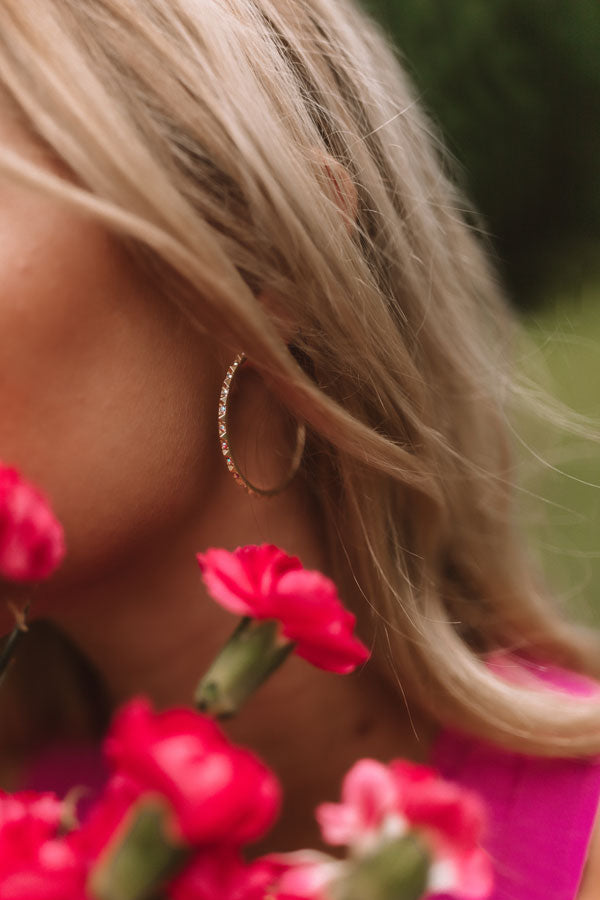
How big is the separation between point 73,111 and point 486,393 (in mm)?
440

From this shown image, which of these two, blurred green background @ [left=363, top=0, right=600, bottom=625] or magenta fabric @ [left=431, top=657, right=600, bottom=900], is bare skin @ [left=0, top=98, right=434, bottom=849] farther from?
blurred green background @ [left=363, top=0, right=600, bottom=625]

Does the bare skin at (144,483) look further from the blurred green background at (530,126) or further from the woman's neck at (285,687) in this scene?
the blurred green background at (530,126)

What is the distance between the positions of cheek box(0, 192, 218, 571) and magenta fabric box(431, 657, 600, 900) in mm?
330

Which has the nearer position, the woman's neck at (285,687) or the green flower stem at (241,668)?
the green flower stem at (241,668)

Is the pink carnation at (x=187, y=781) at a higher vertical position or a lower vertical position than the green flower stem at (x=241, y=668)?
higher

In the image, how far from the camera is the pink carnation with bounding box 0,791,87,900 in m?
0.19

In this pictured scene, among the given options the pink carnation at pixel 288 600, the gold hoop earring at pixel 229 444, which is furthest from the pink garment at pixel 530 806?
the pink carnation at pixel 288 600

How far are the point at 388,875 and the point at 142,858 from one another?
5 centimetres

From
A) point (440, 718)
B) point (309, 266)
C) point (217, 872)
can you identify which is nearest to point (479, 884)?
point (217, 872)

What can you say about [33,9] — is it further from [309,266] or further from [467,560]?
[467,560]

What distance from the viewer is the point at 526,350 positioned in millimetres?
973

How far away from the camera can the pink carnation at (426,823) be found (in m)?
0.20

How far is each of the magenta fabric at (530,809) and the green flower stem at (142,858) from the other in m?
0.55

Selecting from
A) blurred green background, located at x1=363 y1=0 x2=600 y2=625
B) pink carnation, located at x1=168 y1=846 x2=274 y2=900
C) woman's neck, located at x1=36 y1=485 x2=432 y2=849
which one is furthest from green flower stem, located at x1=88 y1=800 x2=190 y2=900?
blurred green background, located at x1=363 y1=0 x2=600 y2=625
